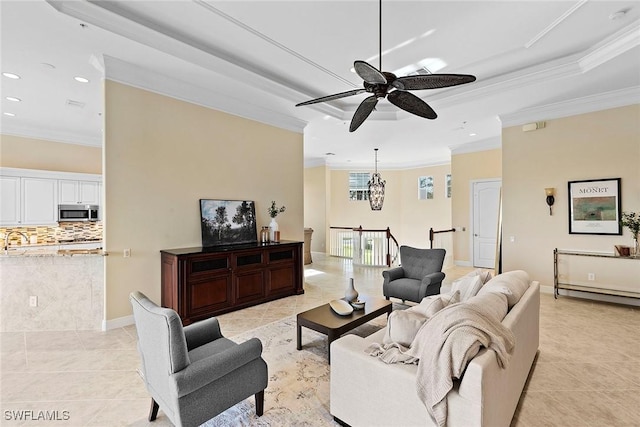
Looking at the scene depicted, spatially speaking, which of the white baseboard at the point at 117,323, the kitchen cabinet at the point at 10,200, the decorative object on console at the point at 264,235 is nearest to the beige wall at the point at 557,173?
the decorative object on console at the point at 264,235

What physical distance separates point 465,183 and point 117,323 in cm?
823

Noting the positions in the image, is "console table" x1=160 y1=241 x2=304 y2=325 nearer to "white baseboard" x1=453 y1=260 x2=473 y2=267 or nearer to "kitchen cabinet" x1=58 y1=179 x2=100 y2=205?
"kitchen cabinet" x1=58 y1=179 x2=100 y2=205

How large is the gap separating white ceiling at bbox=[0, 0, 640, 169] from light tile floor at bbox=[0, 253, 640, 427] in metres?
3.24

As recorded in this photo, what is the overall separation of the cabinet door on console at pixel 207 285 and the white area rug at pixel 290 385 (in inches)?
32.8

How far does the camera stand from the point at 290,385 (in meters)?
2.66

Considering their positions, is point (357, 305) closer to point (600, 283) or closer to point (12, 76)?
point (600, 283)

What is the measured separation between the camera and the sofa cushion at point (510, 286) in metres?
2.48

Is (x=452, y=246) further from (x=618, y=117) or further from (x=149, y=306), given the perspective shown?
(x=149, y=306)

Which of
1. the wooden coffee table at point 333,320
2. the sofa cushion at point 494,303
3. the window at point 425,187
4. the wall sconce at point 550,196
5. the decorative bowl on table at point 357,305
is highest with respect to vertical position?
the window at point 425,187

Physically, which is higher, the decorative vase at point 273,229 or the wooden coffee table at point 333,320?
the decorative vase at point 273,229

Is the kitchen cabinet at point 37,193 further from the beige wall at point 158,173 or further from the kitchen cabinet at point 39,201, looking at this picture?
the beige wall at point 158,173

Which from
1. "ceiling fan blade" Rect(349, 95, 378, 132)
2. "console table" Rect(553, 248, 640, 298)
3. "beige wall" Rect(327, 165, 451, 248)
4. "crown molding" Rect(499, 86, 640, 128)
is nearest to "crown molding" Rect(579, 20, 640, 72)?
"crown molding" Rect(499, 86, 640, 128)

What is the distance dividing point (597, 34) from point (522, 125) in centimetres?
235

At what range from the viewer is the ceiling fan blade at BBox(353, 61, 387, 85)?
2265mm
